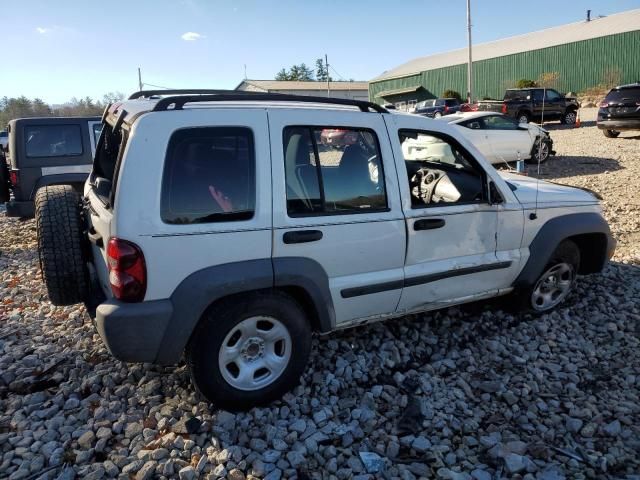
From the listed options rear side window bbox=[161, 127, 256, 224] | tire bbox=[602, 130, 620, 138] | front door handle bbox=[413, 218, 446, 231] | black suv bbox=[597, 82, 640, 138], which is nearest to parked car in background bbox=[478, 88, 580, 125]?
tire bbox=[602, 130, 620, 138]

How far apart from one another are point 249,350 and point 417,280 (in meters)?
1.33

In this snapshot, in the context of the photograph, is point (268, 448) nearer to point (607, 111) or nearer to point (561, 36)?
point (607, 111)

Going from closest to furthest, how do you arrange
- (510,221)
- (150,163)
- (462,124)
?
1. (150,163)
2. (510,221)
3. (462,124)

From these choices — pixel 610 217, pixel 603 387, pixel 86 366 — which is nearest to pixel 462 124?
pixel 610 217

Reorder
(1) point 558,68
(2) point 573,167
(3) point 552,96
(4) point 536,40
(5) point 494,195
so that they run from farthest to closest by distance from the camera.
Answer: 1. (4) point 536,40
2. (1) point 558,68
3. (3) point 552,96
4. (2) point 573,167
5. (5) point 494,195

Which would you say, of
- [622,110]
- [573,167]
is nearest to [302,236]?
[573,167]

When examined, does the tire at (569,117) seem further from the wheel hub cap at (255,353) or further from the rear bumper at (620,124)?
the wheel hub cap at (255,353)

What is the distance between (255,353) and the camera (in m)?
3.29

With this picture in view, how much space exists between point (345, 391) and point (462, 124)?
10.5m

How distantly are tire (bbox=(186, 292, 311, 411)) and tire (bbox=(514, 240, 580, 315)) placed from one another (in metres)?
2.22

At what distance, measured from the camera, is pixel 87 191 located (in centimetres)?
394

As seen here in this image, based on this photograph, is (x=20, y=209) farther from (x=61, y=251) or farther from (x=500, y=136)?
(x=500, y=136)

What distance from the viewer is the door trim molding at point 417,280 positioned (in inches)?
137

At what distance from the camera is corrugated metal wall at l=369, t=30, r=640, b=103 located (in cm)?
3622
